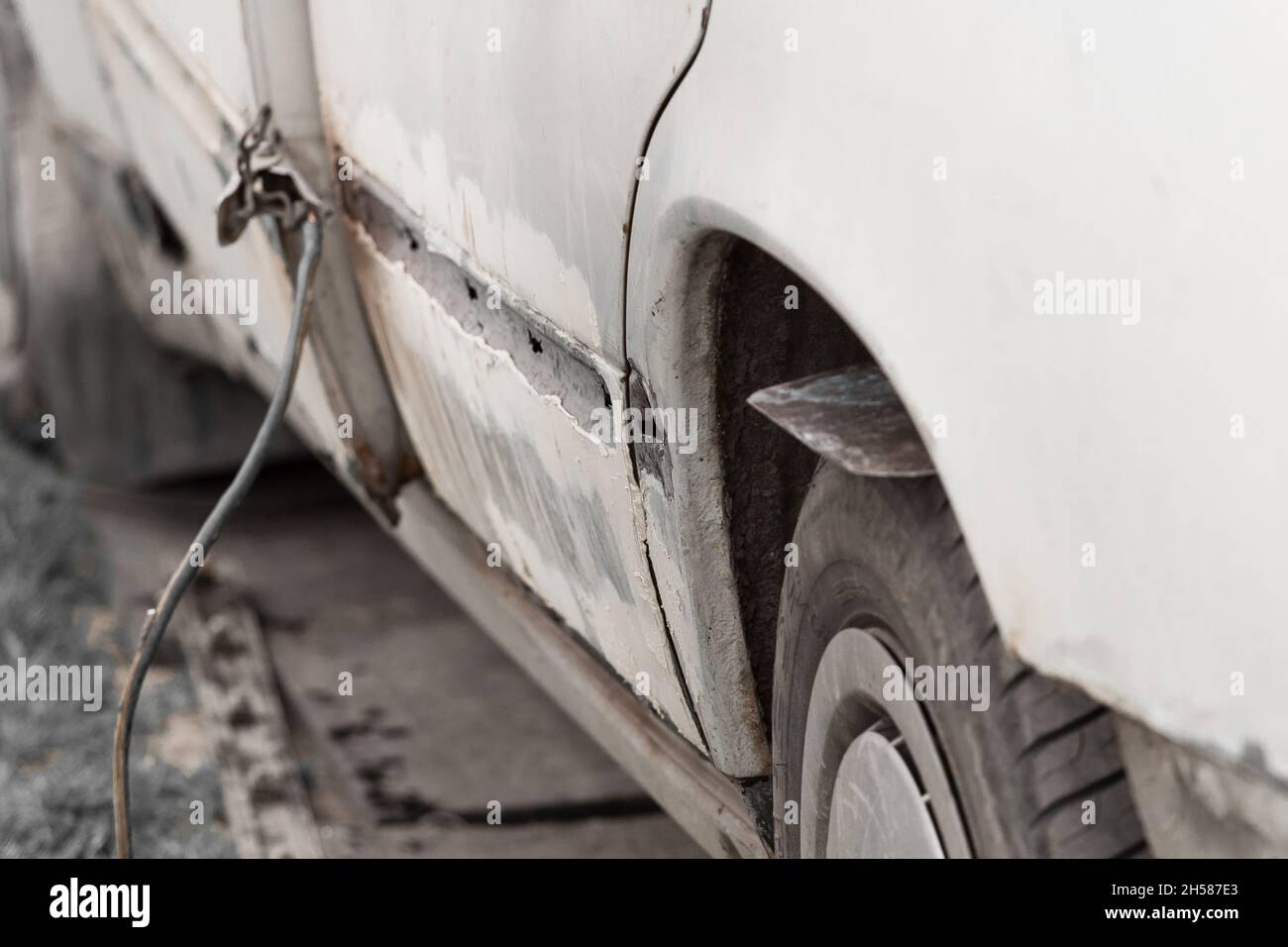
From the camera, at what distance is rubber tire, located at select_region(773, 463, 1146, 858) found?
1.04 meters

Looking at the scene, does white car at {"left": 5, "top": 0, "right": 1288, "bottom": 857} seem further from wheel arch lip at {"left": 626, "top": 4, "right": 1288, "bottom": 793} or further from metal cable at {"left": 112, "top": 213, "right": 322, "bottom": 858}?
metal cable at {"left": 112, "top": 213, "right": 322, "bottom": 858}

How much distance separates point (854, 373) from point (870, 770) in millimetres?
335

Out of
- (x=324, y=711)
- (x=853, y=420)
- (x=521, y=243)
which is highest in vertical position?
(x=521, y=243)

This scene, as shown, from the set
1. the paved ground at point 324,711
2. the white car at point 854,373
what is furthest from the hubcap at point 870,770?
the paved ground at point 324,711

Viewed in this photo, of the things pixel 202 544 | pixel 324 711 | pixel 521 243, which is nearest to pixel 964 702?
→ pixel 521 243

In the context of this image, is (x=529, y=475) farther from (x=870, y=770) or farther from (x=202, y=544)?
(x=870, y=770)

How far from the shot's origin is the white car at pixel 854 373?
0.83m

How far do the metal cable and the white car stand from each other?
0.40 feet

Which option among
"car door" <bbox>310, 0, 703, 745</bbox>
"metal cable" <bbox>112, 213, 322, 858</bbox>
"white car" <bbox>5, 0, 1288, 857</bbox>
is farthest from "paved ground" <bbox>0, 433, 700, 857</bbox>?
"car door" <bbox>310, 0, 703, 745</bbox>

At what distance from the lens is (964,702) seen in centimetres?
111

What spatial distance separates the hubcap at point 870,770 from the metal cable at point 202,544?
1.00 metres

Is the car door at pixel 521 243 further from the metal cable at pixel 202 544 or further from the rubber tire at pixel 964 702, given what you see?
the rubber tire at pixel 964 702

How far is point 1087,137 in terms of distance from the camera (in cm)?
→ 85
